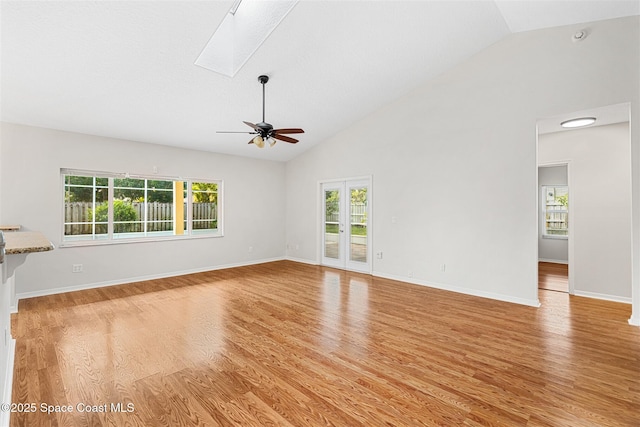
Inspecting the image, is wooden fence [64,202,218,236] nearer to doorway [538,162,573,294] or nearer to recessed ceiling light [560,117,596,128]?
recessed ceiling light [560,117,596,128]

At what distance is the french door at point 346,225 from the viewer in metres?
6.48

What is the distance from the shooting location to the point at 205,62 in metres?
3.91

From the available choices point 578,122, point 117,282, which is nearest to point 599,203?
point 578,122

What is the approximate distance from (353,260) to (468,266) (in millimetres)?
2527

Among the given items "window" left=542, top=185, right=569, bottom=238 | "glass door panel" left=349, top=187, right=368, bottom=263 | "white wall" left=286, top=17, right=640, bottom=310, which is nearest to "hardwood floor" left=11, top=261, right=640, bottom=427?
"white wall" left=286, top=17, right=640, bottom=310

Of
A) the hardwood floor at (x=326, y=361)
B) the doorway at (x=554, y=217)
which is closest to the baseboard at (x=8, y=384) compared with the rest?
the hardwood floor at (x=326, y=361)

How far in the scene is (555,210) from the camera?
24.6ft

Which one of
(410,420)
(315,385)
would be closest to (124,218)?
(315,385)

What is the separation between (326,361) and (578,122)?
4.95 meters

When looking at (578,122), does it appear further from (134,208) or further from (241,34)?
(134,208)

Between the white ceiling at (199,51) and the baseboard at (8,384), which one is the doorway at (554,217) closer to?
the white ceiling at (199,51)

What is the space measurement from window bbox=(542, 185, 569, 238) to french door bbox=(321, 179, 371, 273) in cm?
502

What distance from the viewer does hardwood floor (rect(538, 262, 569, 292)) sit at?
209 inches

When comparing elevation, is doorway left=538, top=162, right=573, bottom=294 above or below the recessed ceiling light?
below
